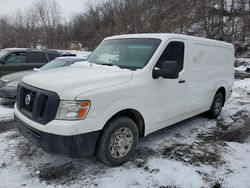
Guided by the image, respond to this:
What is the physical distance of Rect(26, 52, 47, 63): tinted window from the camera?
31.4ft

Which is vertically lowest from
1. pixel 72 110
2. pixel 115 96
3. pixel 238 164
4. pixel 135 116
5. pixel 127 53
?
pixel 238 164

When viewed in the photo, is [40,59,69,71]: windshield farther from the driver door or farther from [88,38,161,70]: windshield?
the driver door

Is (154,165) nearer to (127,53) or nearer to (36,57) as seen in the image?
(127,53)

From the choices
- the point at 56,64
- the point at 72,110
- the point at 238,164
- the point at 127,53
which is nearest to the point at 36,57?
the point at 56,64

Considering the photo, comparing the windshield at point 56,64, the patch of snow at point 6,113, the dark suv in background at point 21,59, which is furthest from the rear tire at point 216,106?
the dark suv in background at point 21,59

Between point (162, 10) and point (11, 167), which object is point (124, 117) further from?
point (162, 10)

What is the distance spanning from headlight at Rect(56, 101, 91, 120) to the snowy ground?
3.13 feet

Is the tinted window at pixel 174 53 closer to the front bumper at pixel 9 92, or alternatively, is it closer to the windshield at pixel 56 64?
the windshield at pixel 56 64

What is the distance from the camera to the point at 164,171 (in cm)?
354

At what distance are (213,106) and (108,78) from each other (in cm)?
367

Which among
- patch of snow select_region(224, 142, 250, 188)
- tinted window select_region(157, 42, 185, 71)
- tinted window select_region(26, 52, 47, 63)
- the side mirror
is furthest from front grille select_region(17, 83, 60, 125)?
tinted window select_region(26, 52, 47, 63)

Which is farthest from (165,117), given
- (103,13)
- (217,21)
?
(103,13)

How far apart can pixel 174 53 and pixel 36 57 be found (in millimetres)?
7059

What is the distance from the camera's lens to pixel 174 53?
437 cm
